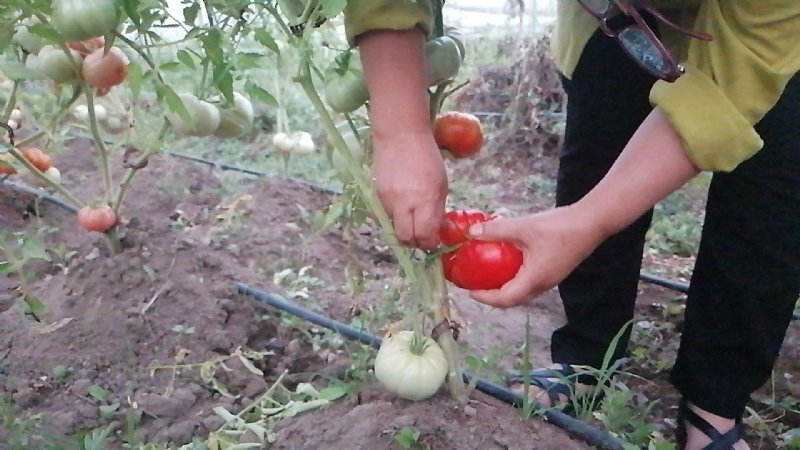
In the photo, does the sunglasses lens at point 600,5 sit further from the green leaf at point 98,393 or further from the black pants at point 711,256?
the green leaf at point 98,393

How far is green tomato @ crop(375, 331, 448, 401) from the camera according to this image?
101cm

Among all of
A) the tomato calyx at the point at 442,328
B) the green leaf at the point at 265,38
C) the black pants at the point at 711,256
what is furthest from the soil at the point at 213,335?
the green leaf at the point at 265,38

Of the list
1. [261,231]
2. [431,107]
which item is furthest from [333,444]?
[261,231]

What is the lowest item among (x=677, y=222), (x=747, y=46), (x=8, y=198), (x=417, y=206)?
(x=677, y=222)

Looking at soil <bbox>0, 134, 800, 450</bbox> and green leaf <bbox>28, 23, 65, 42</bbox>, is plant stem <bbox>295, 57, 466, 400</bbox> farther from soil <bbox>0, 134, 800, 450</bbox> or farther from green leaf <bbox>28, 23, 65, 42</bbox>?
green leaf <bbox>28, 23, 65, 42</bbox>

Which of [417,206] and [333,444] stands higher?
[417,206]

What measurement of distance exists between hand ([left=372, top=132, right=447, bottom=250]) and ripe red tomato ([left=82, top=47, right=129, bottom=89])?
2.48 ft

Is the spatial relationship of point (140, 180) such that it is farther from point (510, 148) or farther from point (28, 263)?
point (510, 148)

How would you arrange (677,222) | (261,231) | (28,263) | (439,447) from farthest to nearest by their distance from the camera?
(677,222) < (261,231) < (28,263) < (439,447)

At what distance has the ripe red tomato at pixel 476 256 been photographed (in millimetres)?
911

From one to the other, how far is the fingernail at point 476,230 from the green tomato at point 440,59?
23 centimetres

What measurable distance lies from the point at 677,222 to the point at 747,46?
1719 mm

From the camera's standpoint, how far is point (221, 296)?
1619 mm

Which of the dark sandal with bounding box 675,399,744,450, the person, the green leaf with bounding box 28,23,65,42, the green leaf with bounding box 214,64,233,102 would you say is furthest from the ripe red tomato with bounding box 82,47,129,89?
the dark sandal with bounding box 675,399,744,450
